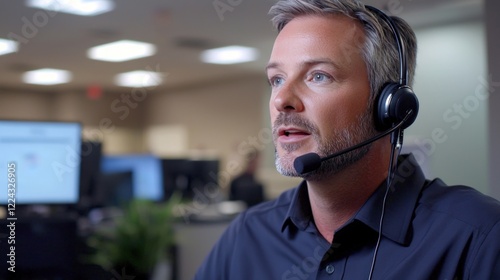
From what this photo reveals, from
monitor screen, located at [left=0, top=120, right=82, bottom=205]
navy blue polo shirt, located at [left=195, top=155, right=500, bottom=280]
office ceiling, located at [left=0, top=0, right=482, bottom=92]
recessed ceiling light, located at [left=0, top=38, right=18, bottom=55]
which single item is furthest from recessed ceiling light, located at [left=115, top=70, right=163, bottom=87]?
navy blue polo shirt, located at [left=195, top=155, right=500, bottom=280]

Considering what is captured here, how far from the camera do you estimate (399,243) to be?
83 cm

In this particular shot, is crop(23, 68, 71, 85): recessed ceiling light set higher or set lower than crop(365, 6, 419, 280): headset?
higher

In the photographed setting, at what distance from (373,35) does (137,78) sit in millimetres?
7554

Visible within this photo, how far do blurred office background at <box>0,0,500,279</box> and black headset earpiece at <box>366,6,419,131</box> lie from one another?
18 centimetres

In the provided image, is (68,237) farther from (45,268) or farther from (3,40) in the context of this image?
(3,40)

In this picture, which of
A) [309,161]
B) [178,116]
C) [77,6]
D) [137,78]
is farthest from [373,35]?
[178,116]

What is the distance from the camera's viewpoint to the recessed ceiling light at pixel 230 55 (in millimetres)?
6289

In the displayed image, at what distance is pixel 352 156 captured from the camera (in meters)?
0.89

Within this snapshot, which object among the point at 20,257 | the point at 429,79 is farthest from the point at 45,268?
the point at 429,79

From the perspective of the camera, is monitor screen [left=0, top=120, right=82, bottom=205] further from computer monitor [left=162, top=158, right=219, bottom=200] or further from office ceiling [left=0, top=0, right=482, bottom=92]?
office ceiling [left=0, top=0, right=482, bottom=92]

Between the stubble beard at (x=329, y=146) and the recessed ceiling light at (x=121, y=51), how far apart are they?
17.2 ft

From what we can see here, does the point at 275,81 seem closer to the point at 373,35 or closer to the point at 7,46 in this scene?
the point at 373,35

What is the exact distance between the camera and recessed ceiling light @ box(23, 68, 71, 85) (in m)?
7.70

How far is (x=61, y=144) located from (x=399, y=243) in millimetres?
1538
